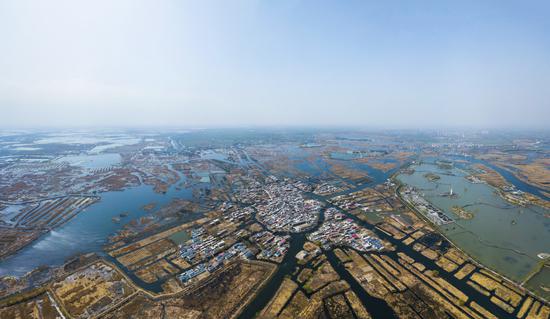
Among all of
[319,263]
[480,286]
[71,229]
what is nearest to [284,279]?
[319,263]

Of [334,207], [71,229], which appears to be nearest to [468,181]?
[334,207]

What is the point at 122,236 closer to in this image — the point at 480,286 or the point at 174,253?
the point at 174,253

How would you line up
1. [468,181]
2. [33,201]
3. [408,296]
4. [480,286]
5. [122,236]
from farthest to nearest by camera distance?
[468,181] < [33,201] < [122,236] < [480,286] < [408,296]

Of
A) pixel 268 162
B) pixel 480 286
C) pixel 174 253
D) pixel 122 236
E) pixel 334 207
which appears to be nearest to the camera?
pixel 480 286

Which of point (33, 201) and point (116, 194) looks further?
point (116, 194)

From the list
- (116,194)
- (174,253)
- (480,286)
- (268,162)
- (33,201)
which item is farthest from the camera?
(268,162)

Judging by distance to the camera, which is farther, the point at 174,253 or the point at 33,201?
the point at 33,201

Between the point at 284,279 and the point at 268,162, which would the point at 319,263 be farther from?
the point at 268,162

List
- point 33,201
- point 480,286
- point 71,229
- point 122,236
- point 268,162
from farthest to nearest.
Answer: point 268,162 < point 33,201 < point 71,229 < point 122,236 < point 480,286
